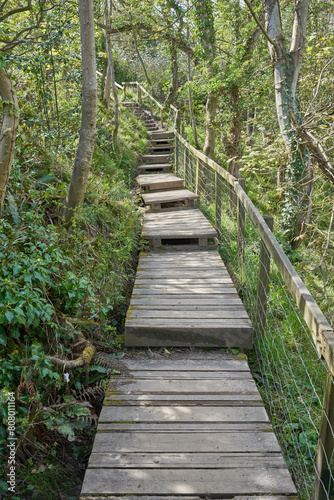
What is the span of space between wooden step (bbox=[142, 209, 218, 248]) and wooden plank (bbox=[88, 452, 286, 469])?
2529 millimetres

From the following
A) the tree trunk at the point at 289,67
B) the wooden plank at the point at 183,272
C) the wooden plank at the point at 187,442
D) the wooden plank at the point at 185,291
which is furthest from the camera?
the tree trunk at the point at 289,67

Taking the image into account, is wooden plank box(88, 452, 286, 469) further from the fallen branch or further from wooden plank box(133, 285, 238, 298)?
wooden plank box(133, 285, 238, 298)

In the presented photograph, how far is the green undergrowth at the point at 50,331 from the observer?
89.7 inches

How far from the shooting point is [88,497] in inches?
78.7

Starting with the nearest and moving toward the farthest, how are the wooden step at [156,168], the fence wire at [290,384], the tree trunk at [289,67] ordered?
the fence wire at [290,384] < the tree trunk at [289,67] < the wooden step at [156,168]

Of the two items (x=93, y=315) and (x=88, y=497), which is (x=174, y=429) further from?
(x=93, y=315)

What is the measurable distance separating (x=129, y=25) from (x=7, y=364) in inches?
470

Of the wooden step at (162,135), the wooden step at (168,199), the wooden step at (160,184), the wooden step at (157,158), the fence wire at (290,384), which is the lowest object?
the fence wire at (290,384)

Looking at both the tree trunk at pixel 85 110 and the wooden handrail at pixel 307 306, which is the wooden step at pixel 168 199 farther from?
the wooden handrail at pixel 307 306

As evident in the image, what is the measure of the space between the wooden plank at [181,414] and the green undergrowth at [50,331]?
16 cm

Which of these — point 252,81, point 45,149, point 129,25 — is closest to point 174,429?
point 45,149

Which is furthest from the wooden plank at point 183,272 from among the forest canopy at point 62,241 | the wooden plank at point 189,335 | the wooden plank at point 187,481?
the wooden plank at point 187,481

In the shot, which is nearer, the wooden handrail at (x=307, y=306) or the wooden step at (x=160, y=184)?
the wooden handrail at (x=307, y=306)

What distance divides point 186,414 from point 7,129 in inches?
91.6
